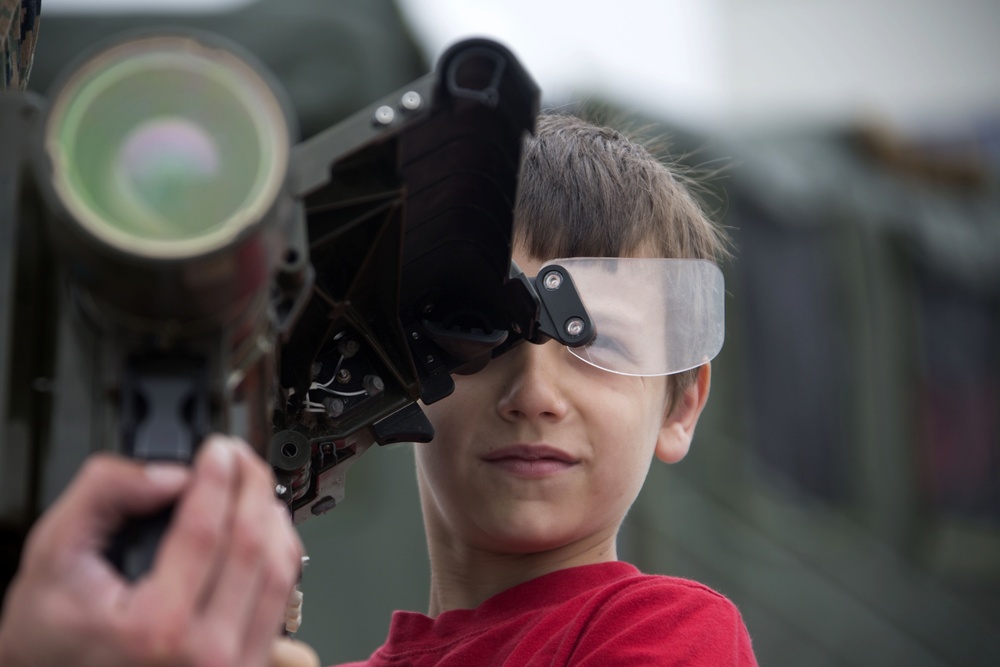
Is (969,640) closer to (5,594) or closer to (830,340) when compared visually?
(830,340)

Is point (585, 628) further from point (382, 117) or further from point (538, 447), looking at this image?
point (382, 117)

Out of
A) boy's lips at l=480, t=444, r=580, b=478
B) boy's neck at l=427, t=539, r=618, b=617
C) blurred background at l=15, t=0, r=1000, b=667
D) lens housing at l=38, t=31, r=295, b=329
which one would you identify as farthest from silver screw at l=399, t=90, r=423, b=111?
blurred background at l=15, t=0, r=1000, b=667

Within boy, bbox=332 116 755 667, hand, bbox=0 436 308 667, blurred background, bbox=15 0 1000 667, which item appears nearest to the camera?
hand, bbox=0 436 308 667

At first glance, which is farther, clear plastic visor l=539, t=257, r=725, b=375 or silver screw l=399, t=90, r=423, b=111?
clear plastic visor l=539, t=257, r=725, b=375

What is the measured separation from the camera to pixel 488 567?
4.31ft

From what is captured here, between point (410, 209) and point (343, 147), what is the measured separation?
18cm

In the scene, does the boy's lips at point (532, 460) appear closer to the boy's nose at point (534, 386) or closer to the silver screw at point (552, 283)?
the boy's nose at point (534, 386)

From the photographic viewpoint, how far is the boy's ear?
142 cm

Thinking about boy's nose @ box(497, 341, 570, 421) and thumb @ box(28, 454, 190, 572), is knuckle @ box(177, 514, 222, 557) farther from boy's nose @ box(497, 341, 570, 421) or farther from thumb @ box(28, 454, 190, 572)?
boy's nose @ box(497, 341, 570, 421)

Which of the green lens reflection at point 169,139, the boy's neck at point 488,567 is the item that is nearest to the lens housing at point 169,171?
the green lens reflection at point 169,139

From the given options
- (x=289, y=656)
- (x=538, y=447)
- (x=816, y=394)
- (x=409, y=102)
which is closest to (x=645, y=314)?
(x=538, y=447)

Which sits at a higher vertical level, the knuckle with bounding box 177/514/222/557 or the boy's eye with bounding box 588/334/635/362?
the knuckle with bounding box 177/514/222/557

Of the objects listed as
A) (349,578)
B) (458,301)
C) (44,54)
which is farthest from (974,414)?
(458,301)

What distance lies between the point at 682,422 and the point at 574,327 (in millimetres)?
450
